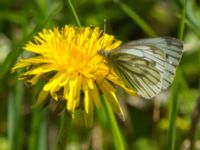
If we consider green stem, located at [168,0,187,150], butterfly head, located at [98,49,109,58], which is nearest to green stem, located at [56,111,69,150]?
butterfly head, located at [98,49,109,58]

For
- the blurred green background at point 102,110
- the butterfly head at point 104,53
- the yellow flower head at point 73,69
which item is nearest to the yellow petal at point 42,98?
the yellow flower head at point 73,69

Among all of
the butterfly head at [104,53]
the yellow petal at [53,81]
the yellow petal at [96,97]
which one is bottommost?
the yellow petal at [96,97]

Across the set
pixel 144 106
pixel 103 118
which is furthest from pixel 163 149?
pixel 144 106

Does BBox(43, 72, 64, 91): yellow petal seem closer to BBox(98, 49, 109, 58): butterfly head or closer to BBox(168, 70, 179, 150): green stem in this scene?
BBox(98, 49, 109, 58): butterfly head

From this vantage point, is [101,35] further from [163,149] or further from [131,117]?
[131,117]

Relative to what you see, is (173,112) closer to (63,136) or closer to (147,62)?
(147,62)

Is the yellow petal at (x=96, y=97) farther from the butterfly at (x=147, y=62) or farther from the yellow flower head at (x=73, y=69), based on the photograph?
the butterfly at (x=147, y=62)
